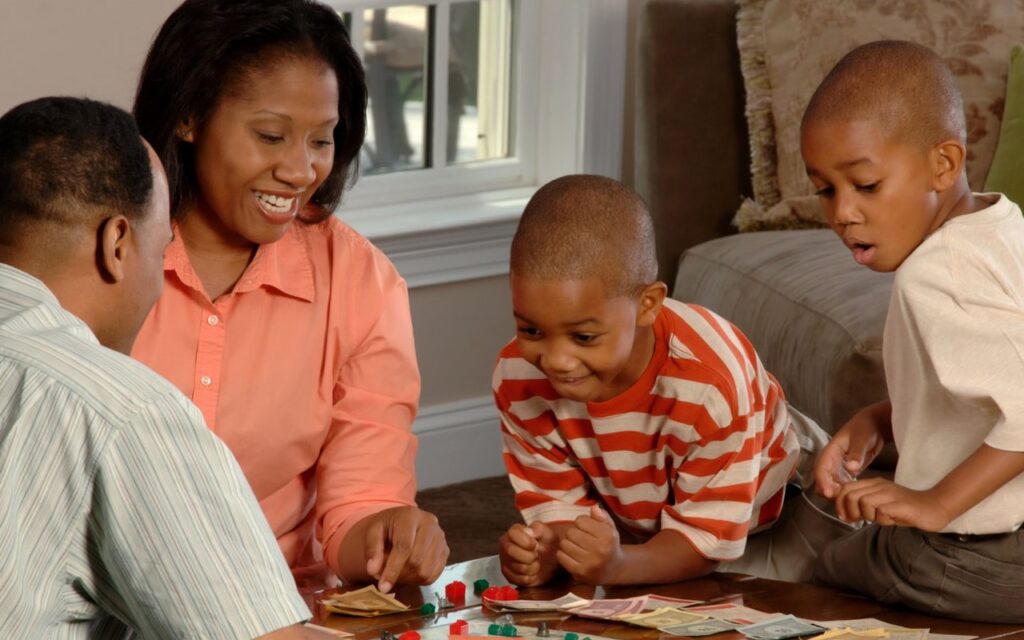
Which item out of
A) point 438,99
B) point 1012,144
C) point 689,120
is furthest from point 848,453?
point 438,99

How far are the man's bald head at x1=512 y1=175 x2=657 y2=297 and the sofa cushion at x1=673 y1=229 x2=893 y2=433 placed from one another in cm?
87

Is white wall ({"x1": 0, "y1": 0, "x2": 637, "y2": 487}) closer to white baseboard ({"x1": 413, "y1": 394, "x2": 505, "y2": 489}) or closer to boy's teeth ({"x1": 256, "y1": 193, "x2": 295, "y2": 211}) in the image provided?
white baseboard ({"x1": 413, "y1": 394, "x2": 505, "y2": 489})

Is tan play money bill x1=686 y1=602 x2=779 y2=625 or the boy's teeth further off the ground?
the boy's teeth

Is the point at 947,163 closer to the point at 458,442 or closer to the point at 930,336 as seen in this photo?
the point at 930,336

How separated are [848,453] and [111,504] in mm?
1046

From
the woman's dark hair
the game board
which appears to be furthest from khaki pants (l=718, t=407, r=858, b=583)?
the woman's dark hair

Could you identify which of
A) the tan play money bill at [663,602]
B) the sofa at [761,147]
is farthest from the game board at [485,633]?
the sofa at [761,147]

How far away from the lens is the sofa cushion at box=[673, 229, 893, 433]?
262 centimetres

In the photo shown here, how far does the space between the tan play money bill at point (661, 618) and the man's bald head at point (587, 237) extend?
420 millimetres

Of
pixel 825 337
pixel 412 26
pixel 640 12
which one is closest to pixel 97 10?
pixel 412 26

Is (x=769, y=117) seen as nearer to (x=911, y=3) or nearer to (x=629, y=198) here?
(x=911, y=3)

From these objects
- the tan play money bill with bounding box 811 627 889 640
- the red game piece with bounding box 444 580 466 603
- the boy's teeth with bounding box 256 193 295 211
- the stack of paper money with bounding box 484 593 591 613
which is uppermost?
the boy's teeth with bounding box 256 193 295 211

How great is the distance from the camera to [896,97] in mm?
1747

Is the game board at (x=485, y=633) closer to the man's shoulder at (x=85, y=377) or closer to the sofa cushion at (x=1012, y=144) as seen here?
the man's shoulder at (x=85, y=377)
